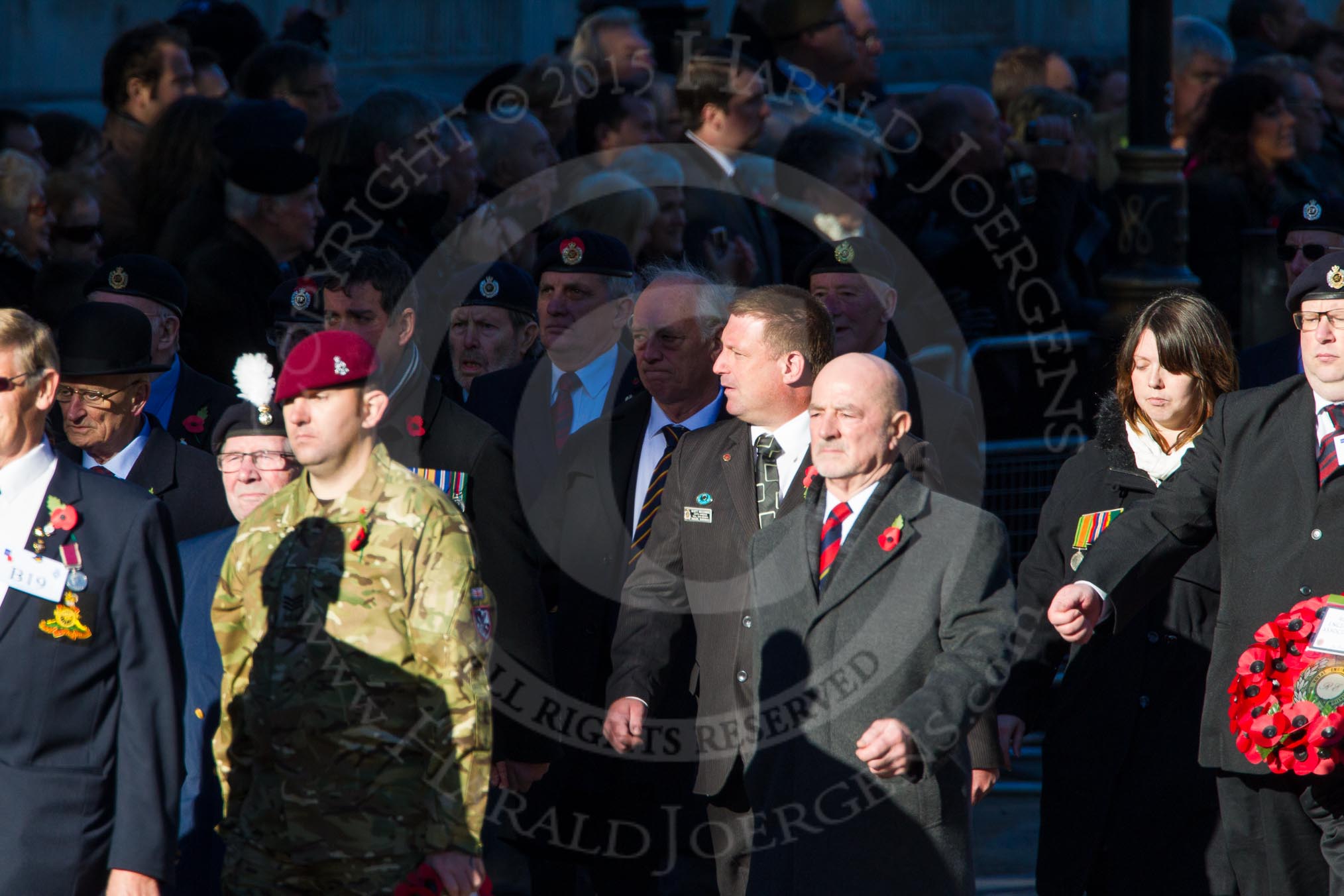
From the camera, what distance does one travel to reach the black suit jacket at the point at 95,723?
4.41 m

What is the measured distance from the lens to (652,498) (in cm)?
607

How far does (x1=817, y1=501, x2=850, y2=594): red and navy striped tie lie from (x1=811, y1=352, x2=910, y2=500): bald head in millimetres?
98

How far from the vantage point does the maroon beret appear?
455cm

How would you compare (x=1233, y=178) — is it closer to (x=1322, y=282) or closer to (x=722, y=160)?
(x=722, y=160)

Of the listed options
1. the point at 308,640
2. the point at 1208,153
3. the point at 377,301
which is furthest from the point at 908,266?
the point at 308,640

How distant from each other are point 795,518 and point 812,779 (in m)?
0.70

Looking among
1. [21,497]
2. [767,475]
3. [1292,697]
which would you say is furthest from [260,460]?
[1292,697]

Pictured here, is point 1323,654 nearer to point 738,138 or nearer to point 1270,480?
point 1270,480

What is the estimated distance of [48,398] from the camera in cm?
462

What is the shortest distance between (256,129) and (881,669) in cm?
444

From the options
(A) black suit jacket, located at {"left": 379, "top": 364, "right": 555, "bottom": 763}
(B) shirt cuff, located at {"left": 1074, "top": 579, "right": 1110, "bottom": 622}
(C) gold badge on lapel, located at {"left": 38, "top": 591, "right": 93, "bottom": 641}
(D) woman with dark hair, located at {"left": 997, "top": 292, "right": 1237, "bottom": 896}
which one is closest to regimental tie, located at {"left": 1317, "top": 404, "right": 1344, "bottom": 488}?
(D) woman with dark hair, located at {"left": 997, "top": 292, "right": 1237, "bottom": 896}

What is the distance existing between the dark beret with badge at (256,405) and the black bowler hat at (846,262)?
227cm

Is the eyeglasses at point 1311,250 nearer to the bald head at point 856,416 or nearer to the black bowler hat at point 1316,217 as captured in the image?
the black bowler hat at point 1316,217

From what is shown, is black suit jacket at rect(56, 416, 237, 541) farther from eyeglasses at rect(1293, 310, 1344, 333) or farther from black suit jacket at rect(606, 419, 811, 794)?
eyeglasses at rect(1293, 310, 1344, 333)
